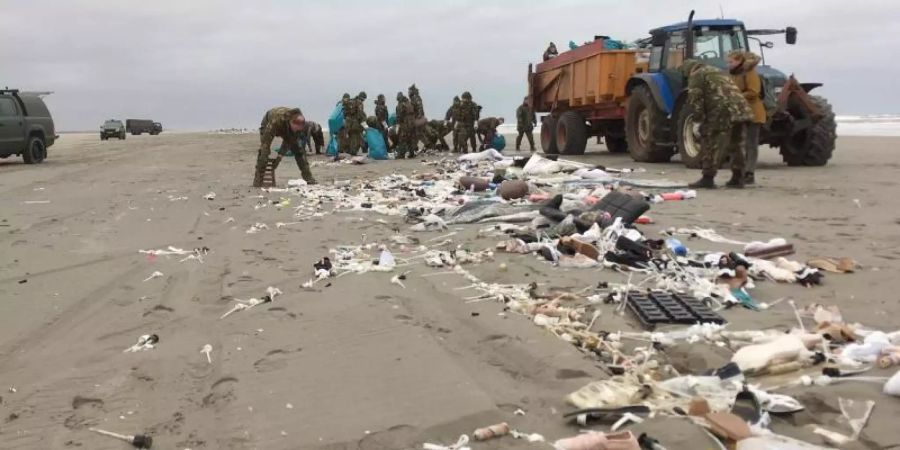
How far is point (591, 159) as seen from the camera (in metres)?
14.7

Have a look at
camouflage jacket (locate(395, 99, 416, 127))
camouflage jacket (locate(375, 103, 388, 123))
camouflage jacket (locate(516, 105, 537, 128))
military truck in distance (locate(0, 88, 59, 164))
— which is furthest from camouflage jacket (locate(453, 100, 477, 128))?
military truck in distance (locate(0, 88, 59, 164))

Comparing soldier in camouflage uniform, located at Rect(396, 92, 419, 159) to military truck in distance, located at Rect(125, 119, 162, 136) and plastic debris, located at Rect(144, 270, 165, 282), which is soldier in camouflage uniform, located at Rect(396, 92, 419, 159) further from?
military truck in distance, located at Rect(125, 119, 162, 136)

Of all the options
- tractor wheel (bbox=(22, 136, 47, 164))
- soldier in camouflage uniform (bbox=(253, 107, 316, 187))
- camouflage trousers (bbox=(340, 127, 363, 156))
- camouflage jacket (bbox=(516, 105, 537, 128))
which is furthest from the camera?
camouflage jacket (bbox=(516, 105, 537, 128))

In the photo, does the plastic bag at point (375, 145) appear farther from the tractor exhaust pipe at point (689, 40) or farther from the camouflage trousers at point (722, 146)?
the camouflage trousers at point (722, 146)

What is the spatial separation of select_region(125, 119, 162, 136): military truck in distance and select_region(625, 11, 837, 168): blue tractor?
2419 inches

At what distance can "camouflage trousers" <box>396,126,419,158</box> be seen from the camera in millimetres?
17969

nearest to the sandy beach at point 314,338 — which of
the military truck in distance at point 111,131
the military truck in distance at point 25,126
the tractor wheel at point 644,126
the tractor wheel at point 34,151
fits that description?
the tractor wheel at point 644,126

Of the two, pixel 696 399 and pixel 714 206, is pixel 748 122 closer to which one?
pixel 714 206

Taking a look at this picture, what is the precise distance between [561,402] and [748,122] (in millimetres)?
6722

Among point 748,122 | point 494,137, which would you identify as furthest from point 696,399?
point 494,137

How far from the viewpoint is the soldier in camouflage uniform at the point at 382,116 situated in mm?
18906

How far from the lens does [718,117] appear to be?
8078mm

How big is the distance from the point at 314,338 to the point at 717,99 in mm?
6398

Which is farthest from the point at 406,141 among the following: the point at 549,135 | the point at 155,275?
the point at 155,275
